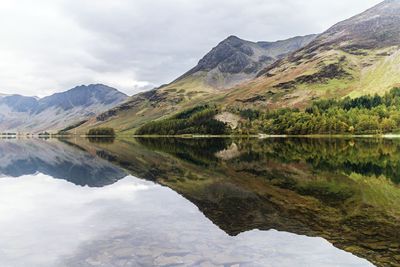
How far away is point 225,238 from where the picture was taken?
2848cm

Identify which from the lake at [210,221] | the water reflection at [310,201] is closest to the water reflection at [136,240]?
the lake at [210,221]

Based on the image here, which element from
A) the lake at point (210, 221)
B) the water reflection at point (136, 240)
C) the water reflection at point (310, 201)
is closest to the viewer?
the water reflection at point (136, 240)

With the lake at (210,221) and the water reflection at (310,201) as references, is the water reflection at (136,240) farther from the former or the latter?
the water reflection at (310,201)

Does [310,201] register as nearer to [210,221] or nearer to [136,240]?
[210,221]

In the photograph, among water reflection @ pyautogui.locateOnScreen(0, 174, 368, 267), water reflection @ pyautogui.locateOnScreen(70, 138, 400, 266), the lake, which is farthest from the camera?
water reflection @ pyautogui.locateOnScreen(70, 138, 400, 266)

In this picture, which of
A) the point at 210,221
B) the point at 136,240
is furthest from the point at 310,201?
the point at 136,240

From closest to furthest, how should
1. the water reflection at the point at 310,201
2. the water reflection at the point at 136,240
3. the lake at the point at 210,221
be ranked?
1. the water reflection at the point at 136,240
2. the lake at the point at 210,221
3. the water reflection at the point at 310,201

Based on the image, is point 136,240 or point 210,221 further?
point 210,221

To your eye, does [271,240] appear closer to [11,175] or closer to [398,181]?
[398,181]

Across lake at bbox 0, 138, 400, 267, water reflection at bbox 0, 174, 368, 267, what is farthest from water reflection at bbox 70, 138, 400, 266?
water reflection at bbox 0, 174, 368, 267

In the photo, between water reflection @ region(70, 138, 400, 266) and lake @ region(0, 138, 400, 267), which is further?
water reflection @ region(70, 138, 400, 266)

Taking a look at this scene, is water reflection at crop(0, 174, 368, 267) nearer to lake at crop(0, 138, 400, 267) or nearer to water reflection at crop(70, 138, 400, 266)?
lake at crop(0, 138, 400, 267)

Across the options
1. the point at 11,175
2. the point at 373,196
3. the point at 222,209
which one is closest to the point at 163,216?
the point at 222,209

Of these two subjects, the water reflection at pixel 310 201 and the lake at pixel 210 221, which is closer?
the lake at pixel 210 221
